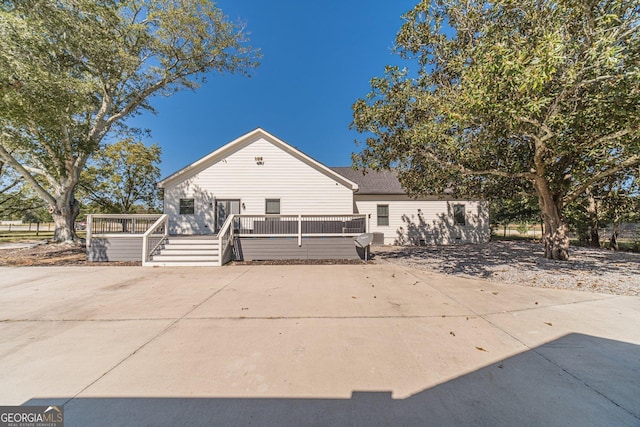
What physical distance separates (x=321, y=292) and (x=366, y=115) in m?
6.12

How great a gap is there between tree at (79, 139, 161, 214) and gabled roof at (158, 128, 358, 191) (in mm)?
10020

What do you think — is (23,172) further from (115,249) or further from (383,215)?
(383,215)

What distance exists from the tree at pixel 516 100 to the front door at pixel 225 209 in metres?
6.22

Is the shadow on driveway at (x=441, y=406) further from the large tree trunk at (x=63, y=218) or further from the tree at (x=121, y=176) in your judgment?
the tree at (x=121, y=176)

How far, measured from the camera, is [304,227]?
9656 millimetres

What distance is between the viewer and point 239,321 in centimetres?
356

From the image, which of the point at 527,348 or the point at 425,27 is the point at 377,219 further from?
the point at 527,348

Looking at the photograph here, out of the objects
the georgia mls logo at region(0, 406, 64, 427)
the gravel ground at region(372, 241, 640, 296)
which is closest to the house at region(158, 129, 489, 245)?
the gravel ground at region(372, 241, 640, 296)

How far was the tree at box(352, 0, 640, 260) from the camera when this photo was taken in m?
4.57

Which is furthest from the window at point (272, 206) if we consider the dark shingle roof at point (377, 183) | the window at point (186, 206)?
the dark shingle roof at point (377, 183)

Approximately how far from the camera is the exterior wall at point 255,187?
1194 centimetres

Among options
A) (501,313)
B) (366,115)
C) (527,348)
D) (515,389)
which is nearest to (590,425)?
(515,389)

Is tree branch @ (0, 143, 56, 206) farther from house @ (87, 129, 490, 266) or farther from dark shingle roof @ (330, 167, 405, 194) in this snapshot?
dark shingle roof @ (330, 167, 405, 194)

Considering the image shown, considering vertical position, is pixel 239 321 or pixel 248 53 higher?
pixel 248 53
